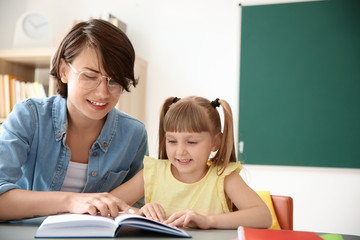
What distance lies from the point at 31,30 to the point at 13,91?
56cm

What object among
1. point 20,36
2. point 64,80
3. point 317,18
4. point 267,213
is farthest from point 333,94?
point 20,36

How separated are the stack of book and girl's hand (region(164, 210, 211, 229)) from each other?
2.51m

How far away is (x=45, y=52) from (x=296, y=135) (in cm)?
216

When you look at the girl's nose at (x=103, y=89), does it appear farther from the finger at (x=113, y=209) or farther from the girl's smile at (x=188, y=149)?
the finger at (x=113, y=209)

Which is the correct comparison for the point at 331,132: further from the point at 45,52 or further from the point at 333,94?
the point at 45,52

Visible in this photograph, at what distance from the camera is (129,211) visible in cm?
110

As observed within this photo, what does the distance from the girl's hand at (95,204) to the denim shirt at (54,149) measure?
0.65ft

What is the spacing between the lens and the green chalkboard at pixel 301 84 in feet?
10.4

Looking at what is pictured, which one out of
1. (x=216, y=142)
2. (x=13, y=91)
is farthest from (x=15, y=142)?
(x=13, y=91)

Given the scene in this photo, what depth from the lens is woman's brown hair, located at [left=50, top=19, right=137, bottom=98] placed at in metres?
1.34

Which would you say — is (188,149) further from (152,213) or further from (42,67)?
(42,67)

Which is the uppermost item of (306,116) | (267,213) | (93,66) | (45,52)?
(45,52)

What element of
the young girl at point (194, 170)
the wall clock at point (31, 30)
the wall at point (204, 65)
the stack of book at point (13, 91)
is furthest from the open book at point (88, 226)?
the wall clock at point (31, 30)

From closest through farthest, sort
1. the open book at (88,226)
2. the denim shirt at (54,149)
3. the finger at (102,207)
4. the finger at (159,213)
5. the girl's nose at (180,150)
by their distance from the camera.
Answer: the open book at (88,226) < the finger at (102,207) < the finger at (159,213) < the denim shirt at (54,149) < the girl's nose at (180,150)
